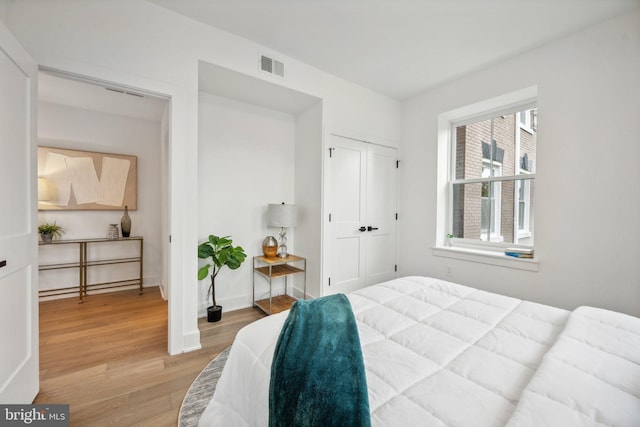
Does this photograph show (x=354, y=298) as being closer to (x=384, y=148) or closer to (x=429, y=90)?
(x=384, y=148)

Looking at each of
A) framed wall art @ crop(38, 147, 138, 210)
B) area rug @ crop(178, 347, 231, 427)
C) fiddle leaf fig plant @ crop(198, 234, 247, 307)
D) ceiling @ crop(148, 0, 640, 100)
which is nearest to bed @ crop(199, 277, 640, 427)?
area rug @ crop(178, 347, 231, 427)

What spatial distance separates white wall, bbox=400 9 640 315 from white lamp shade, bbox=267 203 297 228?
2.14 m

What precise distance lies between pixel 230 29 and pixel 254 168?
1389 millimetres

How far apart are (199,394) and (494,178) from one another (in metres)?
3.39

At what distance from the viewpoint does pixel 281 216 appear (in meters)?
3.02

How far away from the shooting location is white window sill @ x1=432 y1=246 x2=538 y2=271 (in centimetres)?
257

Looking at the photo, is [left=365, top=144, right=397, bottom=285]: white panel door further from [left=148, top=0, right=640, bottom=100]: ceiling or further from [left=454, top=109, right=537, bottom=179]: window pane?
[left=148, top=0, right=640, bottom=100]: ceiling

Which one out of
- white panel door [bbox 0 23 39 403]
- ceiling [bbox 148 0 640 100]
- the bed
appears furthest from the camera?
ceiling [bbox 148 0 640 100]

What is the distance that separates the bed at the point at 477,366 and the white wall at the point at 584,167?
3.81 ft

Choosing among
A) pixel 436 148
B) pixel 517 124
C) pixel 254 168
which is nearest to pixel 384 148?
pixel 436 148

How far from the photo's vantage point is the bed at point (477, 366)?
0.75 meters

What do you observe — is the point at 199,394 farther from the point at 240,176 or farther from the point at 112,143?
the point at 112,143

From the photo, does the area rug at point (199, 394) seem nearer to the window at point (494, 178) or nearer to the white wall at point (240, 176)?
the white wall at point (240, 176)

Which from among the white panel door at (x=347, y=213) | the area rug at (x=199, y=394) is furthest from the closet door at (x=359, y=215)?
the area rug at (x=199, y=394)
